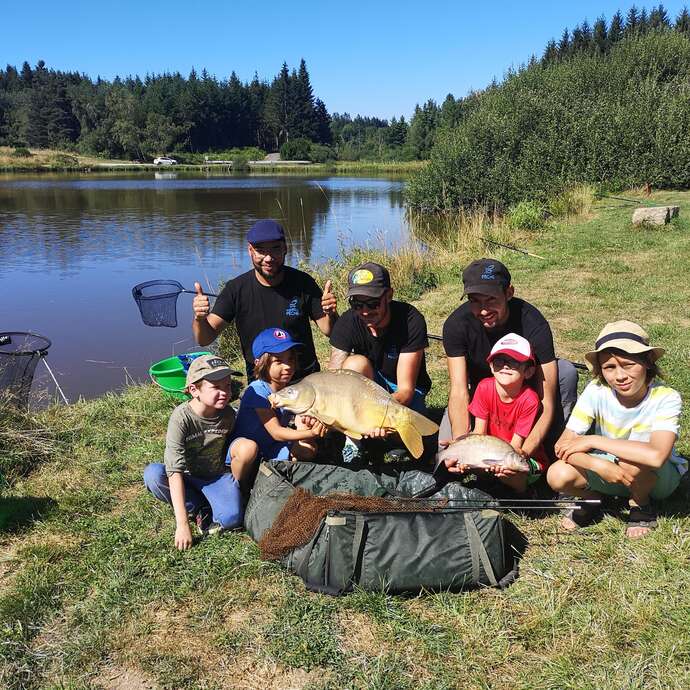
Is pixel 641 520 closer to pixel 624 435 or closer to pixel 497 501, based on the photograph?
pixel 624 435

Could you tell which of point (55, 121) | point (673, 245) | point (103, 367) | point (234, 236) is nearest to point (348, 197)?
point (234, 236)

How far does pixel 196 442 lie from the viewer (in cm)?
316

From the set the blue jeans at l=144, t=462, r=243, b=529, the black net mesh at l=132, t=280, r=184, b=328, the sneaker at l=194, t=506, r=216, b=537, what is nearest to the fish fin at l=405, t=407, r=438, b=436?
the blue jeans at l=144, t=462, r=243, b=529

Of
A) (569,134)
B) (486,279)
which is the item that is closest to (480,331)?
(486,279)

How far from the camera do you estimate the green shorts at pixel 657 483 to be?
8.95 ft

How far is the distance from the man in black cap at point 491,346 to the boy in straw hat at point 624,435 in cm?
27

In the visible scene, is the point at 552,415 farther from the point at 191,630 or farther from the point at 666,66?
the point at 666,66

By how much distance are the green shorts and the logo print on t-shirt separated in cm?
201

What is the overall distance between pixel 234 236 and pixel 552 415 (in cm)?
1614

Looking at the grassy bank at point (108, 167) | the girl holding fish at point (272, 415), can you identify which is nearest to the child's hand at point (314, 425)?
the girl holding fish at point (272, 415)

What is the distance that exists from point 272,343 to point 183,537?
1.09 meters

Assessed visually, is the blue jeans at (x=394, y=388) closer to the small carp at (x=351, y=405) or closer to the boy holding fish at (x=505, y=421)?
the boy holding fish at (x=505, y=421)

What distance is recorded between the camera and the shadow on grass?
10.3ft

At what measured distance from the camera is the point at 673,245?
9.85 m
